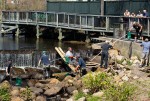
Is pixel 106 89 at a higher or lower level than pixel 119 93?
lower

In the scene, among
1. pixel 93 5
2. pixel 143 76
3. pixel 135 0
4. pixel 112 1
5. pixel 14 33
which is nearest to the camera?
pixel 143 76

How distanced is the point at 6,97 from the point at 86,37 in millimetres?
21601

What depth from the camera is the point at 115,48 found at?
86.6 ft

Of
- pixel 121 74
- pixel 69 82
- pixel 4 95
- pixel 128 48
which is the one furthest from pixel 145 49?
pixel 4 95

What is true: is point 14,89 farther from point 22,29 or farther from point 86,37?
point 22,29

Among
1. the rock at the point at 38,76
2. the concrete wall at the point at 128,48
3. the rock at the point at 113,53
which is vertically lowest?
the rock at the point at 38,76

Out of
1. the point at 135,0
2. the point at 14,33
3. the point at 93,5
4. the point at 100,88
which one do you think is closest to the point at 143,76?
the point at 100,88

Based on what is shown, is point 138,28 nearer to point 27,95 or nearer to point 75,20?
point 75,20

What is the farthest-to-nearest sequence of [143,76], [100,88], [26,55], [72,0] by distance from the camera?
[72,0] → [26,55] → [143,76] → [100,88]

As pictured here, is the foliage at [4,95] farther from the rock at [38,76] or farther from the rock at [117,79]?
the rock at [38,76]

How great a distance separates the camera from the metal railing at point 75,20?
28.0 metres

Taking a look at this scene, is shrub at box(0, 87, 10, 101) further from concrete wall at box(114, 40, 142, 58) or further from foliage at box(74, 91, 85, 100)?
concrete wall at box(114, 40, 142, 58)

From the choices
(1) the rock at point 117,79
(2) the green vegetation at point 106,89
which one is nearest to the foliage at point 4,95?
(2) the green vegetation at point 106,89

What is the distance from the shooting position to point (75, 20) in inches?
1425
